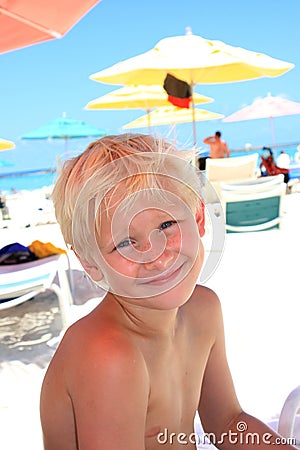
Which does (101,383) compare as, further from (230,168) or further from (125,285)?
(230,168)

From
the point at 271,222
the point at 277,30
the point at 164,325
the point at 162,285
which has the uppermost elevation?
the point at 277,30

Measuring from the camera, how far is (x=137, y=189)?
775 millimetres

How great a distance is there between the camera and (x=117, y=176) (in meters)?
0.78

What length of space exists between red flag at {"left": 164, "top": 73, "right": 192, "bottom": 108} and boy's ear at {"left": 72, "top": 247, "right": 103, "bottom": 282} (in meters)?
6.62

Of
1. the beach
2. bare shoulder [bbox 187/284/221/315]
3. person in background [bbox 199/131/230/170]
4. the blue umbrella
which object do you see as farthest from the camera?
the blue umbrella

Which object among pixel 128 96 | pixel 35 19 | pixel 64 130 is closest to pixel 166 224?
pixel 35 19

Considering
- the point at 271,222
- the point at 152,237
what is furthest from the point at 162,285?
the point at 271,222

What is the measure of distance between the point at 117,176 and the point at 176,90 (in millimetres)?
6749

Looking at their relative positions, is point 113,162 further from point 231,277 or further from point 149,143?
point 231,277

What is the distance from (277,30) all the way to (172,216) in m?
54.6

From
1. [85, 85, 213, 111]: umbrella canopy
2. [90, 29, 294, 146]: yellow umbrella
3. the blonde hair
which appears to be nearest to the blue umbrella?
[85, 85, 213, 111]: umbrella canopy

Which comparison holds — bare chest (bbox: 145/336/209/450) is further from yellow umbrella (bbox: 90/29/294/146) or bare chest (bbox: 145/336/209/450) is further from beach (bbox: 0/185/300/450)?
yellow umbrella (bbox: 90/29/294/146)

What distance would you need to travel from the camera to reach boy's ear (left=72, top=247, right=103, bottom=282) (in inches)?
31.1

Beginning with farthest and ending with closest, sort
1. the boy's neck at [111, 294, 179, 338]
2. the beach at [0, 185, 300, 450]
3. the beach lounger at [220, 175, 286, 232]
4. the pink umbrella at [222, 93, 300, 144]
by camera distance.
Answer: the pink umbrella at [222, 93, 300, 144], the beach lounger at [220, 175, 286, 232], the beach at [0, 185, 300, 450], the boy's neck at [111, 294, 179, 338]
